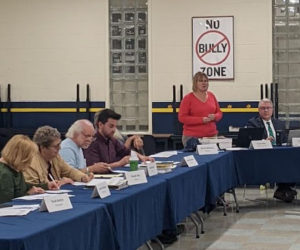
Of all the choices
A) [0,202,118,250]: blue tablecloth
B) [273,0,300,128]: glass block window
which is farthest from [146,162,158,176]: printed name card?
[273,0,300,128]: glass block window

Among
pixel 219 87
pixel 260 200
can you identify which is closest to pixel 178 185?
pixel 260 200

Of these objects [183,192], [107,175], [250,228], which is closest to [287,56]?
[250,228]

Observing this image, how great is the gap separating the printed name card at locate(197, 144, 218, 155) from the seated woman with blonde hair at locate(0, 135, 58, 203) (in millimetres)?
2746

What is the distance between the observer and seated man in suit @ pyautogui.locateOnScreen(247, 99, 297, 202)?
7.15 m

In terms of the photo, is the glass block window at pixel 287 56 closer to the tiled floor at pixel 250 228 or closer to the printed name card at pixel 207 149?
the tiled floor at pixel 250 228

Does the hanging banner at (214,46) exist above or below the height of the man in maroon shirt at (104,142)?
above

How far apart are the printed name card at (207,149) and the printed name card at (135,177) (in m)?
2.19

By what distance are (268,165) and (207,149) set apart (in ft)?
2.84

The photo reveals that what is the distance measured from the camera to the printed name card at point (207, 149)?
6.32 metres

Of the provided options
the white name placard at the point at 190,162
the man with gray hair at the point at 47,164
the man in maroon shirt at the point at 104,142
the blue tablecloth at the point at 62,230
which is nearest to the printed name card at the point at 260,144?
the white name placard at the point at 190,162

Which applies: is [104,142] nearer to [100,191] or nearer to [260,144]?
[100,191]

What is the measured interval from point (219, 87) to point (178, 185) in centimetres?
481

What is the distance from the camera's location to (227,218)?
654 centimetres

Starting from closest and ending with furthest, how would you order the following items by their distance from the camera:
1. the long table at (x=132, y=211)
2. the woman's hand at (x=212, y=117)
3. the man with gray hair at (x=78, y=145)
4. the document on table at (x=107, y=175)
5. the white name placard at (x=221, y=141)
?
1. the long table at (x=132, y=211)
2. the document on table at (x=107, y=175)
3. the man with gray hair at (x=78, y=145)
4. the white name placard at (x=221, y=141)
5. the woman's hand at (x=212, y=117)
